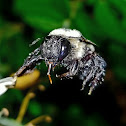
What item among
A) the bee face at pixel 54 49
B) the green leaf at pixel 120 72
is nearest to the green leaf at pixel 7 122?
the bee face at pixel 54 49

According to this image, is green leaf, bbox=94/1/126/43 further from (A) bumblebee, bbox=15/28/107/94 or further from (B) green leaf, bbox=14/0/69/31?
(A) bumblebee, bbox=15/28/107/94

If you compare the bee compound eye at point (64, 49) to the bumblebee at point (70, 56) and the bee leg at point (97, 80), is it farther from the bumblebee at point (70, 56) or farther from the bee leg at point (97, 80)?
the bee leg at point (97, 80)

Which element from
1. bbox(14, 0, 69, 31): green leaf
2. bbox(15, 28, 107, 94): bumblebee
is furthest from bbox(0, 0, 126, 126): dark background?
bbox(15, 28, 107, 94): bumblebee

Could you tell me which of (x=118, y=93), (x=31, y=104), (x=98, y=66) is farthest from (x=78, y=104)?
(x=98, y=66)

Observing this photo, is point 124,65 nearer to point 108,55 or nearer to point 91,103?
point 108,55

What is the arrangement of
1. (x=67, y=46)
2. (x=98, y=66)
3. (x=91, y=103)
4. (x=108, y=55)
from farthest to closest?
(x=91, y=103) < (x=108, y=55) < (x=98, y=66) < (x=67, y=46)

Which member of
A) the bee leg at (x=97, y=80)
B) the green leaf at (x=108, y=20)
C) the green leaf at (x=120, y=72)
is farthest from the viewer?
the green leaf at (x=120, y=72)
